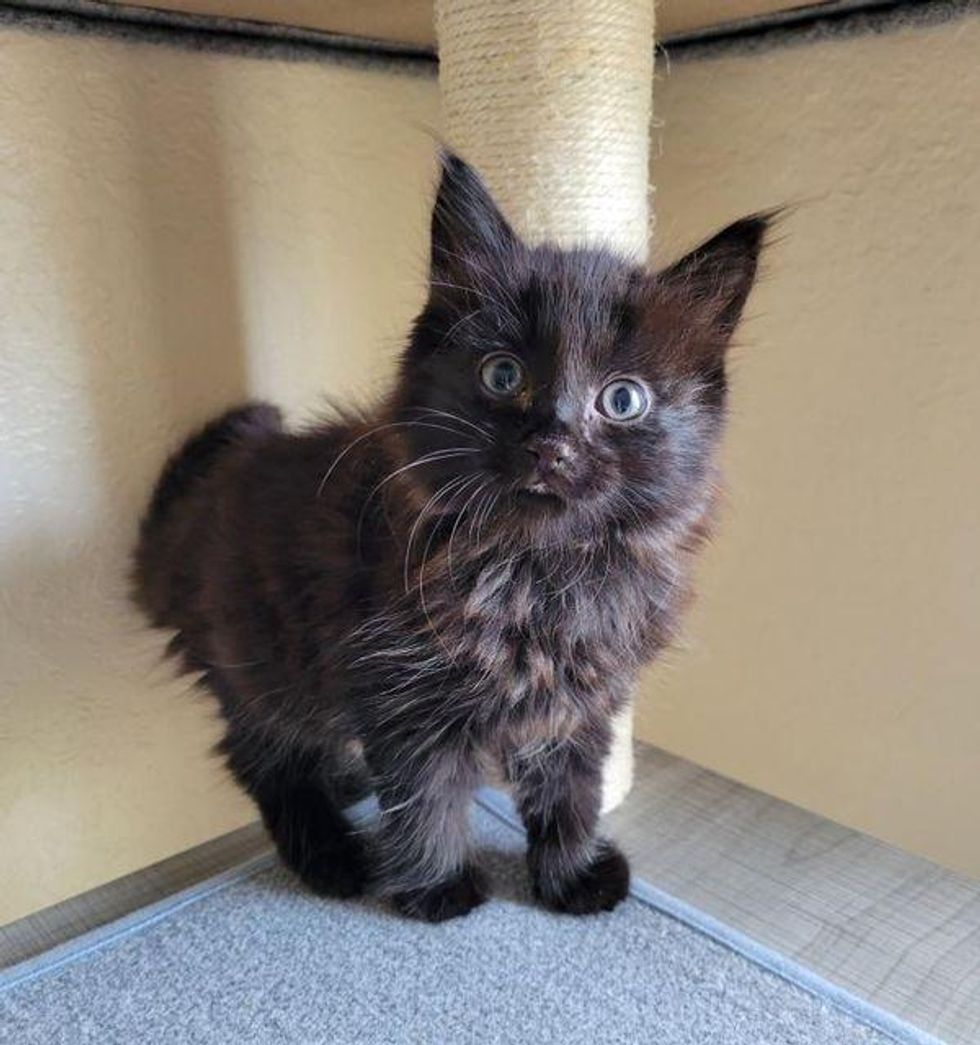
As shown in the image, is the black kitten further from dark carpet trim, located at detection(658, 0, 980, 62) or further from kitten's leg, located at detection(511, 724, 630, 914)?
dark carpet trim, located at detection(658, 0, 980, 62)

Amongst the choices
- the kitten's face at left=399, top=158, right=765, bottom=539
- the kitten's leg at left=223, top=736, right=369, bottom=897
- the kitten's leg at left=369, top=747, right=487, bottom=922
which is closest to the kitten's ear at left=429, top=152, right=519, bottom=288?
the kitten's face at left=399, top=158, right=765, bottom=539

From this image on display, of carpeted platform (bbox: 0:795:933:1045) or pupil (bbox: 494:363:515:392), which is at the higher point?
pupil (bbox: 494:363:515:392)

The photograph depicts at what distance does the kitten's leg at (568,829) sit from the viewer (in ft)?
3.41

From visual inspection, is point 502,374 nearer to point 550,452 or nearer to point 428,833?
point 550,452

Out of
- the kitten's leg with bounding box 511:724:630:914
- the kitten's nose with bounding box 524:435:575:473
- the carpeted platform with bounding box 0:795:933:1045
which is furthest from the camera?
the kitten's leg with bounding box 511:724:630:914

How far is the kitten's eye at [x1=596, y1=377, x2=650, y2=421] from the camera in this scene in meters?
0.80

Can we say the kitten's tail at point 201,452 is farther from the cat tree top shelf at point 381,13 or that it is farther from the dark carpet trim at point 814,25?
the dark carpet trim at point 814,25

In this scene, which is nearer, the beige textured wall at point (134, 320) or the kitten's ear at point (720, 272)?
the kitten's ear at point (720, 272)

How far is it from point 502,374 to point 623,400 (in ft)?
0.33

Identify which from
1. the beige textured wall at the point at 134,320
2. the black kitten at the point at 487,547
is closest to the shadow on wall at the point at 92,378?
the beige textured wall at the point at 134,320

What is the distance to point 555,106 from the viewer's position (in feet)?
3.37

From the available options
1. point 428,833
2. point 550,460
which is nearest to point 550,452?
point 550,460

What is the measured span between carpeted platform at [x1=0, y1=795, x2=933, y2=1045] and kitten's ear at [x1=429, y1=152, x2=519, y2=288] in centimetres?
65

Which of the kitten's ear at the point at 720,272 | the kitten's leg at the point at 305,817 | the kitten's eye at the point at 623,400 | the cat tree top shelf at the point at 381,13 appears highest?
the cat tree top shelf at the point at 381,13
